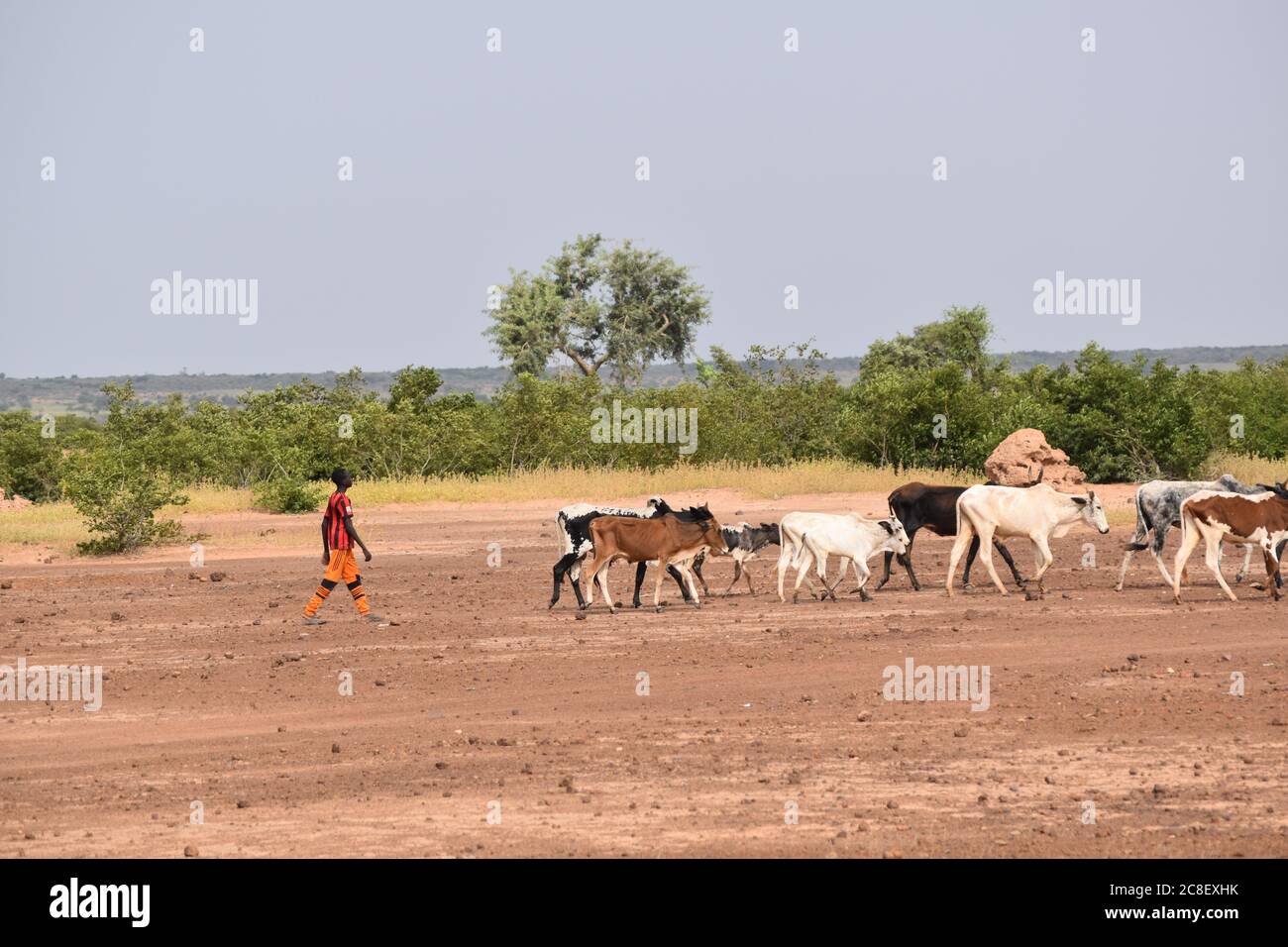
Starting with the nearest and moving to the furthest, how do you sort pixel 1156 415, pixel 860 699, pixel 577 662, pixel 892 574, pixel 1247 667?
1. pixel 860 699
2. pixel 1247 667
3. pixel 577 662
4. pixel 892 574
5. pixel 1156 415

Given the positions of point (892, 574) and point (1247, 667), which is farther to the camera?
point (892, 574)

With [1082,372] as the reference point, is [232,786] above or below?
below

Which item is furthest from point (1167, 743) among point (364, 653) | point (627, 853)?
point (364, 653)

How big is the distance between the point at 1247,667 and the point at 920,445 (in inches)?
950

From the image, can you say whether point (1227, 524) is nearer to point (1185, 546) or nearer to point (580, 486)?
point (1185, 546)

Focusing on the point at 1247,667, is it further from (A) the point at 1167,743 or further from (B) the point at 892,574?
(B) the point at 892,574

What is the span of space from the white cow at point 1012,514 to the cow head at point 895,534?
593 mm

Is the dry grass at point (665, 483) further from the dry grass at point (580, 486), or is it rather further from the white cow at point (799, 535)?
the white cow at point (799, 535)

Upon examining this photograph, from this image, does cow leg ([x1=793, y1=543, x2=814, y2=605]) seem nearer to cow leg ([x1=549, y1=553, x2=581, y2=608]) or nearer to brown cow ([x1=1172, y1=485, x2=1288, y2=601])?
cow leg ([x1=549, y1=553, x2=581, y2=608])

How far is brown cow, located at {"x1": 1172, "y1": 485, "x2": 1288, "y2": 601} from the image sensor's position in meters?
18.5

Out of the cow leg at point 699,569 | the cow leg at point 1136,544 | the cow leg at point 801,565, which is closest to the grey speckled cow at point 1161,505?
the cow leg at point 1136,544

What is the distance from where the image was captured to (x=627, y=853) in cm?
864

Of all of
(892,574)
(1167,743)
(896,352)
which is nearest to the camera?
(1167,743)

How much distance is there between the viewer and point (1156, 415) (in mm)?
34406
